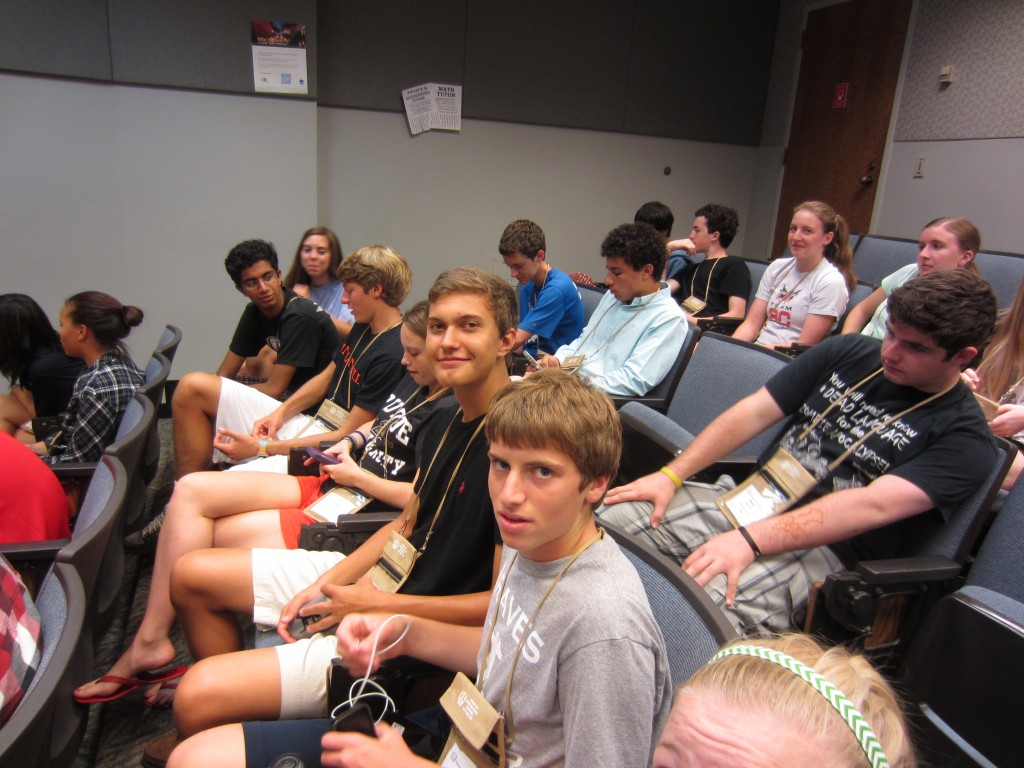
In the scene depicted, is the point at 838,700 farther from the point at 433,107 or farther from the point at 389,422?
the point at 433,107

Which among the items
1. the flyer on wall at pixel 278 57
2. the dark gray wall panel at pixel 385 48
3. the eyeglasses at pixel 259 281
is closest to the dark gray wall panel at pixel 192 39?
the flyer on wall at pixel 278 57

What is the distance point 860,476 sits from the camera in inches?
59.8

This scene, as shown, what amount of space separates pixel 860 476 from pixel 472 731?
3.59 ft

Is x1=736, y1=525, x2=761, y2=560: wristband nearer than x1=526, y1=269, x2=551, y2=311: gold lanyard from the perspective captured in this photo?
Yes

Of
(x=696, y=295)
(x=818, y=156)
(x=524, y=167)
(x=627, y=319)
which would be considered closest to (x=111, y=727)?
(x=627, y=319)

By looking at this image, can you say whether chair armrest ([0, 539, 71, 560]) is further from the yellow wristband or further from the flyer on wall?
the flyer on wall

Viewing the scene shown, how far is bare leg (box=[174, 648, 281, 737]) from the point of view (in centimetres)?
119

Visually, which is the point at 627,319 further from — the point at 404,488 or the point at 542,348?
the point at 404,488

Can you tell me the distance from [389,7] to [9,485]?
375 cm

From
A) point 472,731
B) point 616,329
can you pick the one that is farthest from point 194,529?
point 616,329

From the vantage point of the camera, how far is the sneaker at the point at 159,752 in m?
1.50

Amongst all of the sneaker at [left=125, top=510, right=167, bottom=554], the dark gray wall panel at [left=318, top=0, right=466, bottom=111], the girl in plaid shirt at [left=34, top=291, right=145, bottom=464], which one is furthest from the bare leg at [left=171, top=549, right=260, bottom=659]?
the dark gray wall panel at [left=318, top=0, right=466, bottom=111]

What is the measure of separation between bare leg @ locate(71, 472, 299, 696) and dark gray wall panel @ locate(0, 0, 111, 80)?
2.88 metres

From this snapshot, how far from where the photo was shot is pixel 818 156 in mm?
4906
